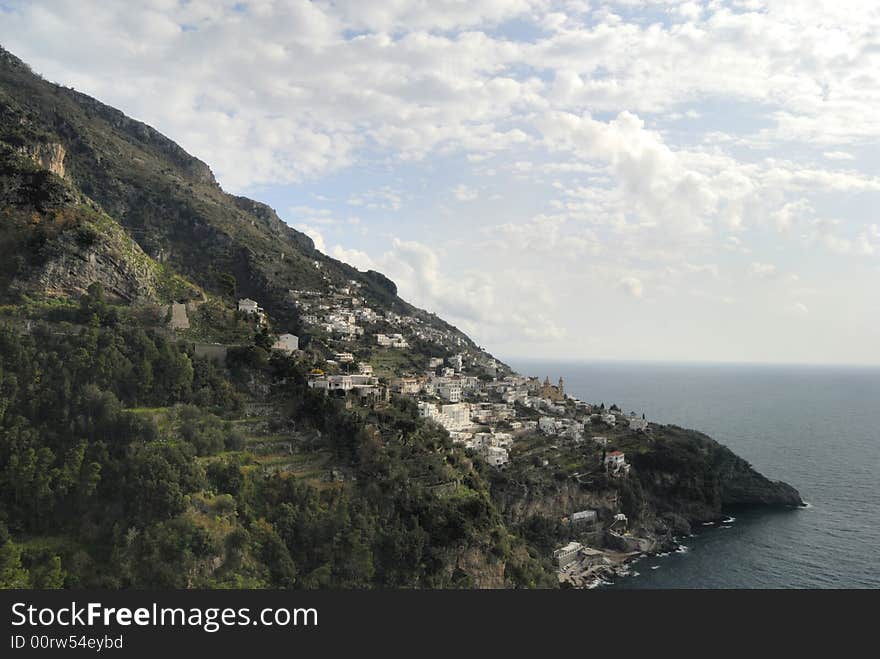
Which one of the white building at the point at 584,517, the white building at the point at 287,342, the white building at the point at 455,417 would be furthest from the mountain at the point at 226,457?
the white building at the point at 287,342

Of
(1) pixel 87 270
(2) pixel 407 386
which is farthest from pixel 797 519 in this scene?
(1) pixel 87 270

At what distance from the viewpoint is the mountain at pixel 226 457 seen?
27.2 metres

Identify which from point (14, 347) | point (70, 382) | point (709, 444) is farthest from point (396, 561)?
point (709, 444)

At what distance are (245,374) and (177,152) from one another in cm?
7806

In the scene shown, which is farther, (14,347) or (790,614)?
(14,347)

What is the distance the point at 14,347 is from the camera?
103ft

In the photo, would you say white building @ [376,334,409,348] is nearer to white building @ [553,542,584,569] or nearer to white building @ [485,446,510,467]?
white building @ [485,446,510,467]

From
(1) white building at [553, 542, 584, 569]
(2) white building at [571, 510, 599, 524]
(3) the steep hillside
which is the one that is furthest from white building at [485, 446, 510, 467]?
(3) the steep hillside

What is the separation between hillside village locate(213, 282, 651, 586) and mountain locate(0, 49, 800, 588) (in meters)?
0.49

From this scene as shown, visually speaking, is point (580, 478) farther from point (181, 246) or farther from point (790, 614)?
point (181, 246)

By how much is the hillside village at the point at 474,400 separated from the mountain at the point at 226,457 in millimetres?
494

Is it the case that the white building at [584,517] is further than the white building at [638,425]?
No

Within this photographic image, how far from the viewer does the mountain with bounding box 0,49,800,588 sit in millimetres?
27219

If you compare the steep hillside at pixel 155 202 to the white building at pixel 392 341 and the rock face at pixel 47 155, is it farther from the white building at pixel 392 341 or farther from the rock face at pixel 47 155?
the white building at pixel 392 341
